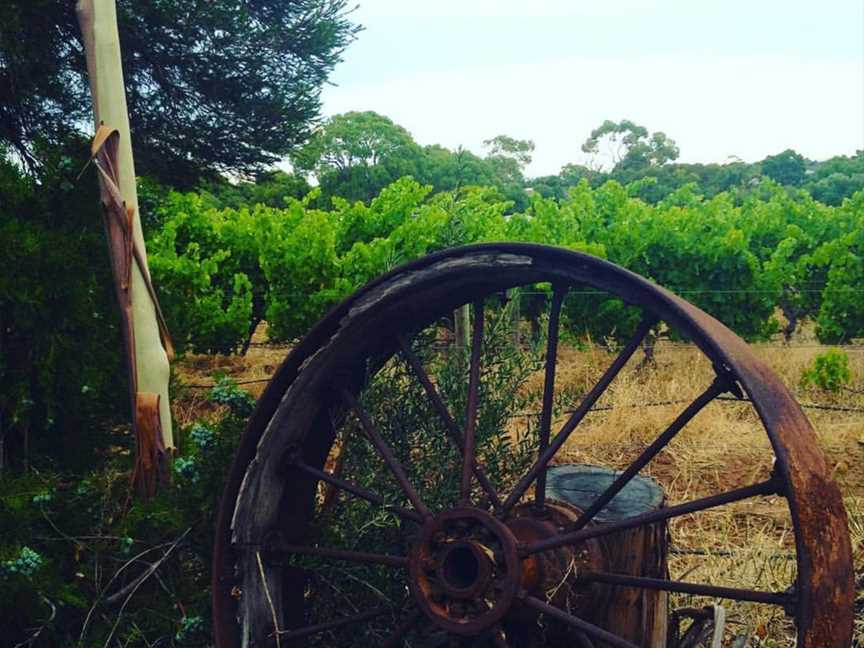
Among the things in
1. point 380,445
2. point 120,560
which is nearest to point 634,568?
point 380,445

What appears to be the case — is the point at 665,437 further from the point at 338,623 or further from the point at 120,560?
the point at 120,560

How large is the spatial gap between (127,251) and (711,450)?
457 cm

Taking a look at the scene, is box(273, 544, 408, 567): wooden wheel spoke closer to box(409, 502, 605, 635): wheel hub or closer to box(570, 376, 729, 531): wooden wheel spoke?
box(409, 502, 605, 635): wheel hub

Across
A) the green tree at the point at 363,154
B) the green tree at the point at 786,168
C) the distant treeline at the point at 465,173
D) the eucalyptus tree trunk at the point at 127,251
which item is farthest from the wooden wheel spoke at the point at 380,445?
the green tree at the point at 786,168

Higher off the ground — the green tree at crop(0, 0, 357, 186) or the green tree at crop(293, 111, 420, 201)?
the green tree at crop(293, 111, 420, 201)

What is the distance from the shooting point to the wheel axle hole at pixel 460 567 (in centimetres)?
255

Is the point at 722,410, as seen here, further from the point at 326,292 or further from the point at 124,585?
the point at 124,585

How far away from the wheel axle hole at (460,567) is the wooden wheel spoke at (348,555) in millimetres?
153

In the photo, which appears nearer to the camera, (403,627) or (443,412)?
(403,627)

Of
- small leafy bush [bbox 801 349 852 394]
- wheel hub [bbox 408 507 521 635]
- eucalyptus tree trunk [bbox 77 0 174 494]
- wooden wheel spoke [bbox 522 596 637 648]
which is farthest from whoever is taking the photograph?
small leafy bush [bbox 801 349 852 394]

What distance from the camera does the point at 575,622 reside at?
2410mm

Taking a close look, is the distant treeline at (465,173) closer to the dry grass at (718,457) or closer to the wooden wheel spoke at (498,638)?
the dry grass at (718,457)

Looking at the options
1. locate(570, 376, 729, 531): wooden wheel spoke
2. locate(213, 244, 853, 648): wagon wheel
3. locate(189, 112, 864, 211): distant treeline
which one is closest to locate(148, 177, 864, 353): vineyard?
locate(213, 244, 853, 648): wagon wheel

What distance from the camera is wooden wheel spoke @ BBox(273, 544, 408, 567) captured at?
2.73 metres
